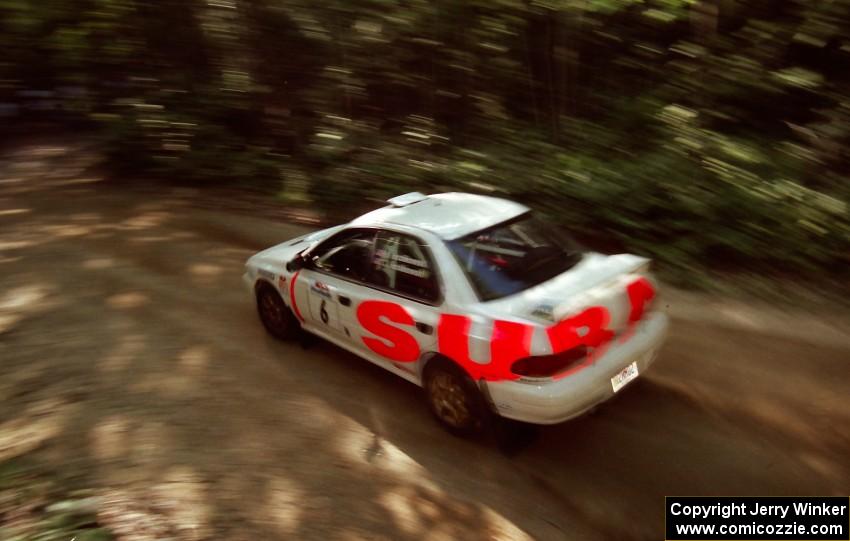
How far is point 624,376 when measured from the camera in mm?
4301

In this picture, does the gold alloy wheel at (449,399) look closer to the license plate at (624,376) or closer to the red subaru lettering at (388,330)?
the red subaru lettering at (388,330)

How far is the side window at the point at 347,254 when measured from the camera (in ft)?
17.1

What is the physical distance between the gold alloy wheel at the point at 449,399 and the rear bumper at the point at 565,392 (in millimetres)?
354

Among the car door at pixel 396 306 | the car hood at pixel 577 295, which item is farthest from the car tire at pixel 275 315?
the car hood at pixel 577 295

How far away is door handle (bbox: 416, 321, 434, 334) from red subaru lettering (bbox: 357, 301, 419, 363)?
0.21ft

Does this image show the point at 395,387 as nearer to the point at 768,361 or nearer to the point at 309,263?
the point at 309,263

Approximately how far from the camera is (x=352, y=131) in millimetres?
11117

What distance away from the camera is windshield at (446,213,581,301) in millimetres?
4438

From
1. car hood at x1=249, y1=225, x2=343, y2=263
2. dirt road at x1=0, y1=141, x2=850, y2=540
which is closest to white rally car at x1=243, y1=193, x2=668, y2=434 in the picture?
car hood at x1=249, y1=225, x2=343, y2=263

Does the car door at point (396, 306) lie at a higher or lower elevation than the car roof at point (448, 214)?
lower

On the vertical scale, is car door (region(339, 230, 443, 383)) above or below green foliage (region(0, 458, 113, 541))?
above

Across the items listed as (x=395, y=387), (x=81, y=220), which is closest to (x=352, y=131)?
(x=81, y=220)

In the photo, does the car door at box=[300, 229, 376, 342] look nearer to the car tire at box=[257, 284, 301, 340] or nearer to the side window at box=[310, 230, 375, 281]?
the side window at box=[310, 230, 375, 281]

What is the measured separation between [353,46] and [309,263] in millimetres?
6417
